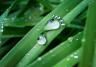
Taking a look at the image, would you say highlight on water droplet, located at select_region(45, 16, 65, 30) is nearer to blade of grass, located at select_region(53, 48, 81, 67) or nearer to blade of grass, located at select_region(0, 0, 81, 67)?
blade of grass, located at select_region(0, 0, 81, 67)

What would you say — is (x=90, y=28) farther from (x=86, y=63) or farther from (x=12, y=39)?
(x=12, y=39)

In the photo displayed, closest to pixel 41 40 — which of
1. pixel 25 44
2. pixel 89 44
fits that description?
pixel 25 44

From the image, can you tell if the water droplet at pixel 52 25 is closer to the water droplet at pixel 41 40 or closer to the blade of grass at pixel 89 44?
the water droplet at pixel 41 40

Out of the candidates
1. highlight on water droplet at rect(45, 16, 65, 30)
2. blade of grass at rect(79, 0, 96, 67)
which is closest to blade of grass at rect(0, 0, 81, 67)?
highlight on water droplet at rect(45, 16, 65, 30)

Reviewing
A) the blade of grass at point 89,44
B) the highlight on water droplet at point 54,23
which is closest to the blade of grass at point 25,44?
the highlight on water droplet at point 54,23

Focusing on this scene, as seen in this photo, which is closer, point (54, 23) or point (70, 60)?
point (70, 60)

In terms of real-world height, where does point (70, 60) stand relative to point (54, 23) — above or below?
below

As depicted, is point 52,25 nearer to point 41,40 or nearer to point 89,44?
point 41,40

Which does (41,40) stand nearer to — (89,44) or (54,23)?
(54,23)

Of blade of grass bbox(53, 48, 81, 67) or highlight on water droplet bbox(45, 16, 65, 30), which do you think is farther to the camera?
highlight on water droplet bbox(45, 16, 65, 30)
